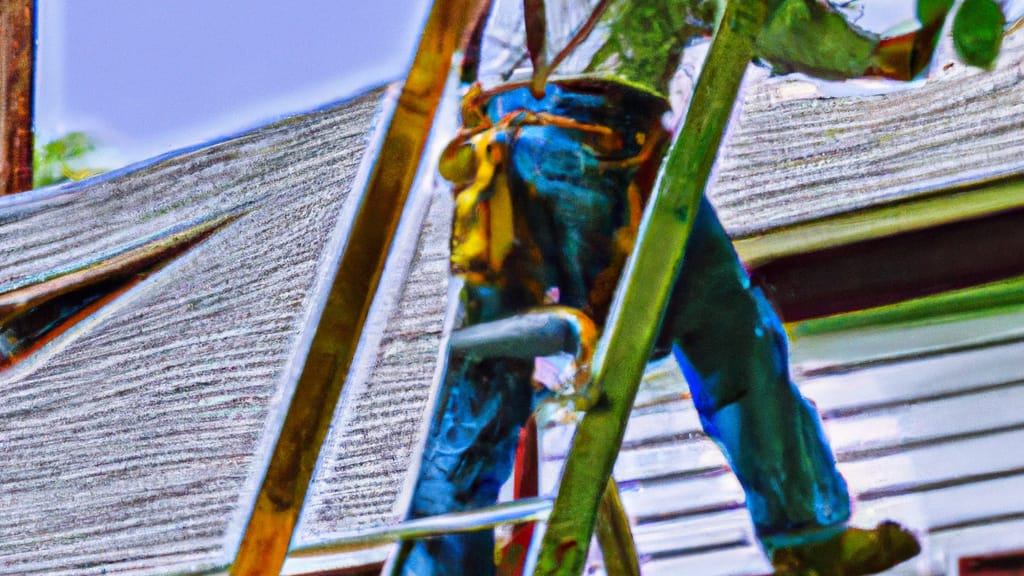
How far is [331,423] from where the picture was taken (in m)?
1.19

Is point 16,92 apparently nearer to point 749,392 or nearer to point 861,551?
point 749,392

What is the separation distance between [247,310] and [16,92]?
1.62 feet

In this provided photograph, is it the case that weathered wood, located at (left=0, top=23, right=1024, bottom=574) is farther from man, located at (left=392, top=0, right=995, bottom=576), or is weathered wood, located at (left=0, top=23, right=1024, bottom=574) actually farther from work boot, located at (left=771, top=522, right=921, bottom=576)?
work boot, located at (left=771, top=522, right=921, bottom=576)

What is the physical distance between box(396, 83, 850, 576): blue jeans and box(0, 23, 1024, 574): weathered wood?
2.4 inches

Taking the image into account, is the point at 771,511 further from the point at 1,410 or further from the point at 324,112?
the point at 1,410

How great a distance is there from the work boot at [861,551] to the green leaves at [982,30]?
19.4 inches

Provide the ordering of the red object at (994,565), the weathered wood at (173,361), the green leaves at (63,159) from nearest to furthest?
the red object at (994,565) → the weathered wood at (173,361) → the green leaves at (63,159)

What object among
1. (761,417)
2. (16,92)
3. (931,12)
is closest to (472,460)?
(761,417)

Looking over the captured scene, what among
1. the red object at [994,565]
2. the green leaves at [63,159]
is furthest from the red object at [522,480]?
the green leaves at [63,159]

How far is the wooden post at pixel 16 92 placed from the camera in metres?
1.41

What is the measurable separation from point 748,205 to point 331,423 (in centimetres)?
55

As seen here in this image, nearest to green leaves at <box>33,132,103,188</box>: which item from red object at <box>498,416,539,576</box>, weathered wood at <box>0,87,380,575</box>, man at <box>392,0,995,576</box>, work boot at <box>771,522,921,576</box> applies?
weathered wood at <box>0,87,380,575</box>

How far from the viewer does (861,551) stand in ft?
3.36

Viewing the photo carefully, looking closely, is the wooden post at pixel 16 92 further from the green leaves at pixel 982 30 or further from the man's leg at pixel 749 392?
the green leaves at pixel 982 30
